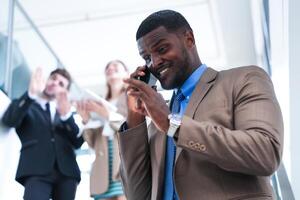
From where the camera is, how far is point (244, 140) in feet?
2.79

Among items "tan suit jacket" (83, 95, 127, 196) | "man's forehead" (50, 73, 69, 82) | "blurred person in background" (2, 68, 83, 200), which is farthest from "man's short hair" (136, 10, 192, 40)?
"man's forehead" (50, 73, 69, 82)

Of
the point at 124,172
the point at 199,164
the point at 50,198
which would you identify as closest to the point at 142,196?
the point at 124,172

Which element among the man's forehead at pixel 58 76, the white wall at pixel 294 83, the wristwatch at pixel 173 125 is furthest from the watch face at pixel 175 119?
the man's forehead at pixel 58 76

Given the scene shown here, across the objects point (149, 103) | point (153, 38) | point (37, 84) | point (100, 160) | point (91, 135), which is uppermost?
point (153, 38)

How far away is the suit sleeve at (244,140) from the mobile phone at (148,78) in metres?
0.26

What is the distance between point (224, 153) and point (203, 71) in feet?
1.10

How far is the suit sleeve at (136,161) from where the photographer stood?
107 cm

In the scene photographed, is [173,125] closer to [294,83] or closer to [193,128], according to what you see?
[193,128]

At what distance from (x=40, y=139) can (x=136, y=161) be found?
1762mm

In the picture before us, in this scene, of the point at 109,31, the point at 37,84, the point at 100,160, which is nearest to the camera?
the point at 100,160

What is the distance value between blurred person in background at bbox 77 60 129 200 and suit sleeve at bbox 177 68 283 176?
4.52 ft

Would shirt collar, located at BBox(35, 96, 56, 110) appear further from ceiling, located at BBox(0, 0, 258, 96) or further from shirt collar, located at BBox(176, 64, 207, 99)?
shirt collar, located at BBox(176, 64, 207, 99)

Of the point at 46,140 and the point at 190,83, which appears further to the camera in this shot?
the point at 46,140

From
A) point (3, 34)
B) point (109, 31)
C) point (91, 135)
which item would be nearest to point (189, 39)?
point (91, 135)
